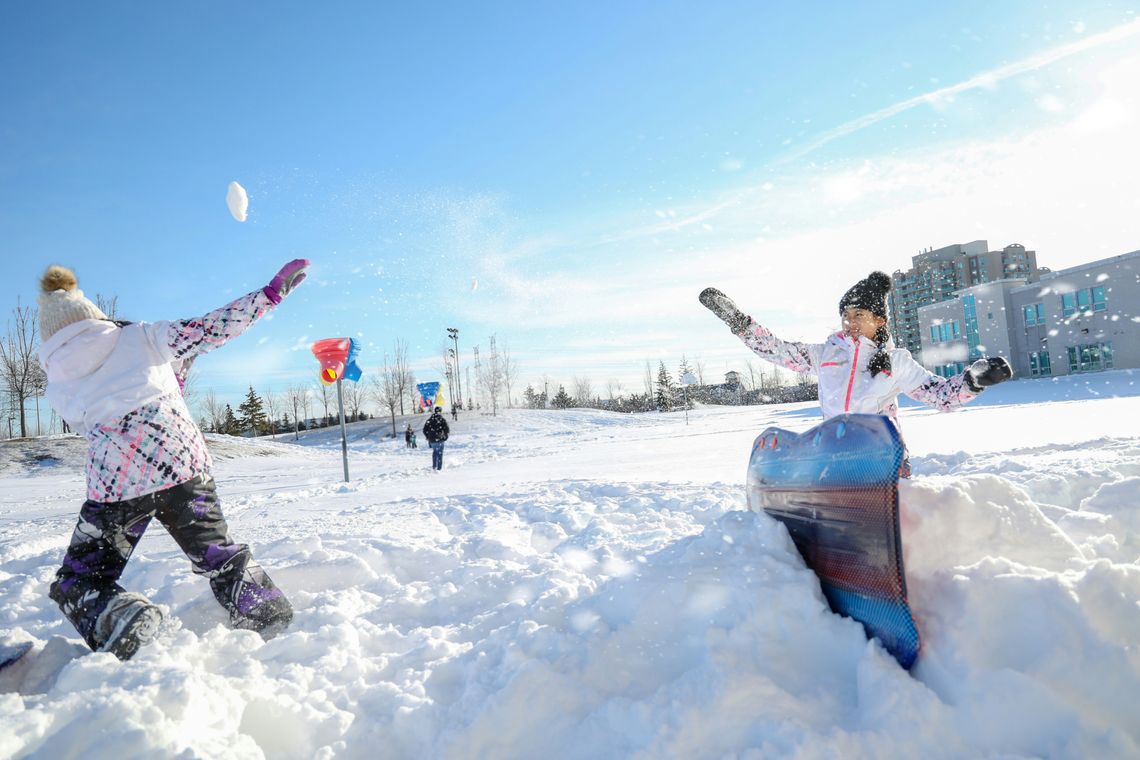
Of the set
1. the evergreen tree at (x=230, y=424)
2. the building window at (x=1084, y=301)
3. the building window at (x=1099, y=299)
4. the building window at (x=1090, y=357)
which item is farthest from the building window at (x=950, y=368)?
the evergreen tree at (x=230, y=424)

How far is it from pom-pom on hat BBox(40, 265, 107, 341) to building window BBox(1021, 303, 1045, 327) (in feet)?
133

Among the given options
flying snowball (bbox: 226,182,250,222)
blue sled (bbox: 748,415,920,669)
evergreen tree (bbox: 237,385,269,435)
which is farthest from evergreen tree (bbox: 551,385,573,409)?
blue sled (bbox: 748,415,920,669)

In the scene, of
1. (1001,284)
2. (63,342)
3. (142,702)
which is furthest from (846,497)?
(1001,284)

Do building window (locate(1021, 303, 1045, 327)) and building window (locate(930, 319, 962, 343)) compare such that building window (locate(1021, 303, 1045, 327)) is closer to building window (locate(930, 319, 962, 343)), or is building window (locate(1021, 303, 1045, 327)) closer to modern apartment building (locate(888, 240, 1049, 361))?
building window (locate(930, 319, 962, 343))

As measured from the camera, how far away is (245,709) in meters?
1.85

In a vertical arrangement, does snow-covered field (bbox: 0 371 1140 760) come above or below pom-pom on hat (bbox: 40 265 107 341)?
below

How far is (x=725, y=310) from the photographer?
3586mm

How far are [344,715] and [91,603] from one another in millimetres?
1284

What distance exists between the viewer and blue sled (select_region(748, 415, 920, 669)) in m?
1.86

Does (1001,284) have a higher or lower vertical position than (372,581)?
higher

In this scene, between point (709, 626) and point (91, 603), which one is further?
point (91, 603)

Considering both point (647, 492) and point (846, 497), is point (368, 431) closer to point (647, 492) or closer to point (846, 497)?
point (647, 492)

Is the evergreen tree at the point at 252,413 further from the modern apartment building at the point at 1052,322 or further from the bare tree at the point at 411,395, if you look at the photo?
the modern apartment building at the point at 1052,322

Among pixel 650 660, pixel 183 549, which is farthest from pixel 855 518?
pixel 183 549
